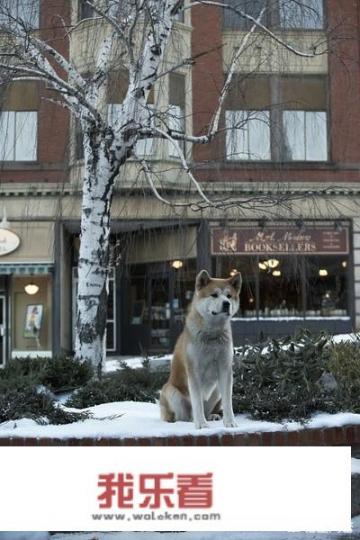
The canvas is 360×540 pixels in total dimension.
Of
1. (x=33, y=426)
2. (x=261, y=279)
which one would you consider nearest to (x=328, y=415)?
(x=33, y=426)

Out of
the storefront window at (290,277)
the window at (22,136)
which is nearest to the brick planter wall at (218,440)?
the window at (22,136)

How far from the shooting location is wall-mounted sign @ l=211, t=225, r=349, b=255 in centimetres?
1697

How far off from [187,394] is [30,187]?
1411 cm

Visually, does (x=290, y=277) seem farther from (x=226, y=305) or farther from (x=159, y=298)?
(x=226, y=305)

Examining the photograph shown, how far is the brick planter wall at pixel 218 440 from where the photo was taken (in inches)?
193

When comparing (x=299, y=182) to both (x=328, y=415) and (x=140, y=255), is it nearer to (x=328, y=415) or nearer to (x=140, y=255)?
(x=140, y=255)

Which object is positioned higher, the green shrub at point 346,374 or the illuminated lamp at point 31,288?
the illuminated lamp at point 31,288

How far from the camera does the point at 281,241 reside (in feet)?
54.9

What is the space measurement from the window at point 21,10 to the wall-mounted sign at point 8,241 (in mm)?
10173

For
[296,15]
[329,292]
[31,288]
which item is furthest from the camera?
[31,288]

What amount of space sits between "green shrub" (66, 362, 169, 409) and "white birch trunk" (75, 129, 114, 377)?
476mm

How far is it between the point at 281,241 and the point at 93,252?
29.5 feet

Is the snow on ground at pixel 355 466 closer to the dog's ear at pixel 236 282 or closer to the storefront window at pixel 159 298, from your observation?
the dog's ear at pixel 236 282

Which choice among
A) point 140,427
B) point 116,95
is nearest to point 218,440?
point 140,427
